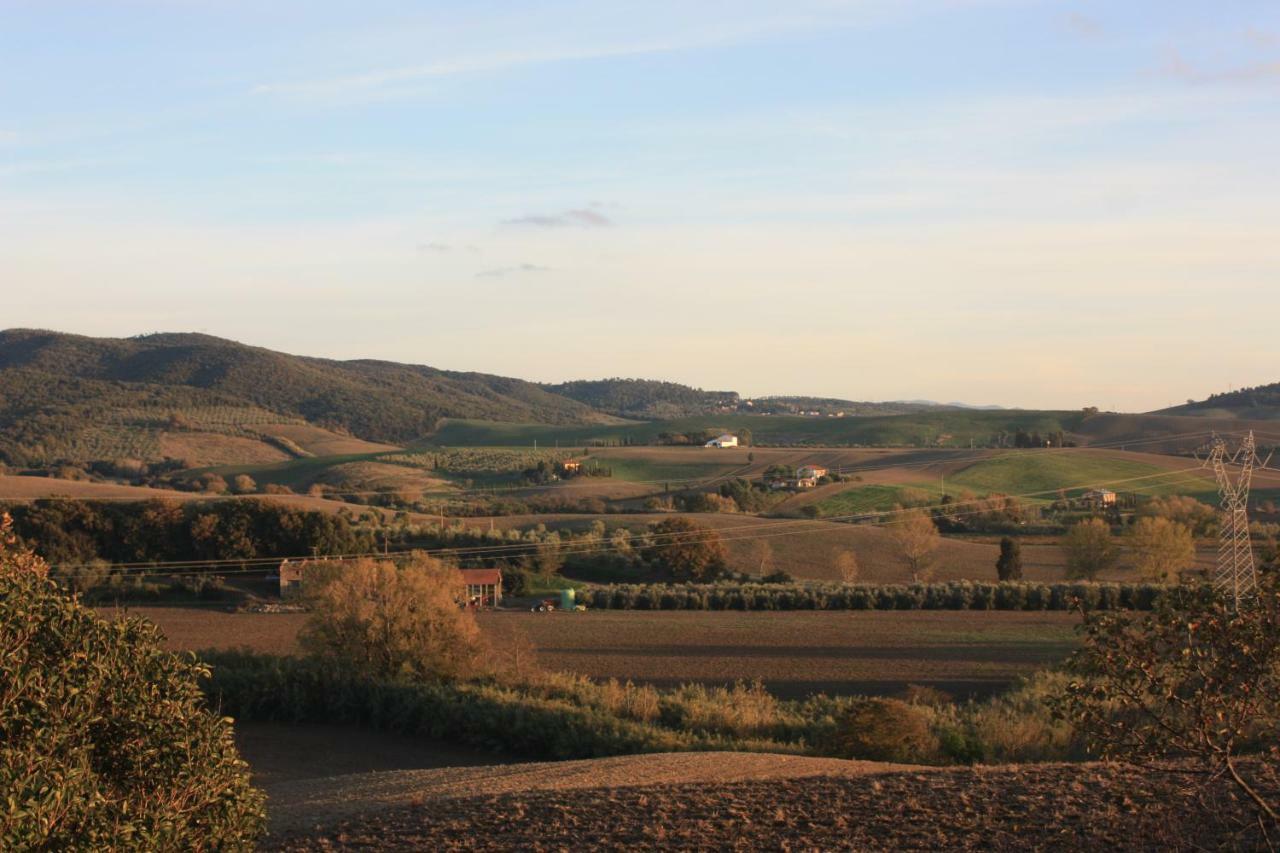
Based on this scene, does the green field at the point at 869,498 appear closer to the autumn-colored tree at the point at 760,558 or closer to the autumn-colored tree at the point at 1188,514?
the autumn-colored tree at the point at 760,558

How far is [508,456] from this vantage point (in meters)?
127

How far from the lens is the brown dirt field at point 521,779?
642 inches

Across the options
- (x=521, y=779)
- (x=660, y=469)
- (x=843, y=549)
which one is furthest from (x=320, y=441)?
(x=521, y=779)

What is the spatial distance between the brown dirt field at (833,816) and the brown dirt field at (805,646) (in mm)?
16702

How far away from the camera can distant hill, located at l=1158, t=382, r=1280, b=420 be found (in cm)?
12238

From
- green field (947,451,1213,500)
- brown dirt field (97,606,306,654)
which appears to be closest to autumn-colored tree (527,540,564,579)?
brown dirt field (97,606,306,654)

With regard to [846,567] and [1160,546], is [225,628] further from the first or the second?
[1160,546]

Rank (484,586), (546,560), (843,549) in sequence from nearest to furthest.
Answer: (484,586), (546,560), (843,549)

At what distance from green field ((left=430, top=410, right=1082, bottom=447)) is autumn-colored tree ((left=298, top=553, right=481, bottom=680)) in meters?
105

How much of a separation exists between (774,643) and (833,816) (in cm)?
2824

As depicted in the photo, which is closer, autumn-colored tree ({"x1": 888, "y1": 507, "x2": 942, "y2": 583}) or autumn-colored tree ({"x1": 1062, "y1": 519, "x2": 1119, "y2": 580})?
autumn-colored tree ({"x1": 1062, "y1": 519, "x2": 1119, "y2": 580})

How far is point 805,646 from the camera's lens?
40.9m

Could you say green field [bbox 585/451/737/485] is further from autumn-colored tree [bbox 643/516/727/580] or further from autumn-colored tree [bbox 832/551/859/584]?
autumn-colored tree [bbox 832/551/859/584]

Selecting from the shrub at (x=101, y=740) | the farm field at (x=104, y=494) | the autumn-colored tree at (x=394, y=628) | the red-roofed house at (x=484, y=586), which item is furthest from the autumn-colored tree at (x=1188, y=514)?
the shrub at (x=101, y=740)
